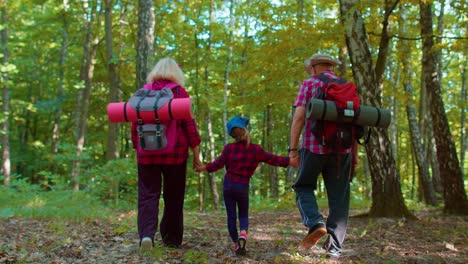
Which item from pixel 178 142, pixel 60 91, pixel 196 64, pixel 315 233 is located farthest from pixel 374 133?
pixel 60 91

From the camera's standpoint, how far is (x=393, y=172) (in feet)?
24.1

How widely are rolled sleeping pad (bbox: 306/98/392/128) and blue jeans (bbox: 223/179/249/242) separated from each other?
1.47 m

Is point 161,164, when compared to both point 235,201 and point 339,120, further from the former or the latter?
point 339,120

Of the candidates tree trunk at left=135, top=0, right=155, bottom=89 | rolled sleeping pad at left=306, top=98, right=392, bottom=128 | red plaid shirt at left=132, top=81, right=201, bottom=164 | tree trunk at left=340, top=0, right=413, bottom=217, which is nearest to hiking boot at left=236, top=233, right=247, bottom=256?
red plaid shirt at left=132, top=81, right=201, bottom=164

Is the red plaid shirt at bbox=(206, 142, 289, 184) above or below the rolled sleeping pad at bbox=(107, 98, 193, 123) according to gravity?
below

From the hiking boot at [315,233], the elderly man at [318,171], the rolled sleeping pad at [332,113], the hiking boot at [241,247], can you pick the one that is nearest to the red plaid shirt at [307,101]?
the elderly man at [318,171]

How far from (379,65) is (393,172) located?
219cm

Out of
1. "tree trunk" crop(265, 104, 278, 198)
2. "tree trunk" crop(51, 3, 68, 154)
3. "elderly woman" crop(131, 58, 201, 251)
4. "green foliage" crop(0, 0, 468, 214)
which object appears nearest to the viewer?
"elderly woman" crop(131, 58, 201, 251)

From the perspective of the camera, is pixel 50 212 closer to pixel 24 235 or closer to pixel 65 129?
→ pixel 24 235

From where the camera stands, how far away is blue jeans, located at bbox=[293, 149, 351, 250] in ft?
13.6

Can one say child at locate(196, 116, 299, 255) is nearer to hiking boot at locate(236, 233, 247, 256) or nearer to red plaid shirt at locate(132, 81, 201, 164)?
hiking boot at locate(236, 233, 247, 256)

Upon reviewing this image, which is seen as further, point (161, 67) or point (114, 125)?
point (114, 125)

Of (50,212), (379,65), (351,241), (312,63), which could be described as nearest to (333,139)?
(312,63)

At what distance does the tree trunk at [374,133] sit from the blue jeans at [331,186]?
133 inches
